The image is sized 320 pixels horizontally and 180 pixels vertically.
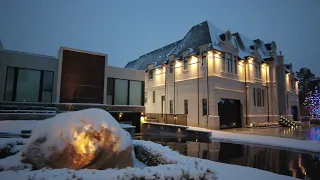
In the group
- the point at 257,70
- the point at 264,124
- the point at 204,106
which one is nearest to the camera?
the point at 204,106

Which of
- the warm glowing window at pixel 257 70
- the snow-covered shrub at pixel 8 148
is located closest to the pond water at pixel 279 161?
the snow-covered shrub at pixel 8 148

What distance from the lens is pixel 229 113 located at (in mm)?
26156

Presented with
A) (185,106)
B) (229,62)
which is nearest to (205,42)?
(229,62)

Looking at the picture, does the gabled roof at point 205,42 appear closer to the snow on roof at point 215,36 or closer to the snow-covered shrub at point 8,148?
the snow on roof at point 215,36

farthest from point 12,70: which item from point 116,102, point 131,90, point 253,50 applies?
point 253,50

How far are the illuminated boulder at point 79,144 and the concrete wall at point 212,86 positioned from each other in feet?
60.2

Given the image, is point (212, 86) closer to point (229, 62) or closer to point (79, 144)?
point (229, 62)

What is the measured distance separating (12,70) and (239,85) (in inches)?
1009

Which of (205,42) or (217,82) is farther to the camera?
(205,42)

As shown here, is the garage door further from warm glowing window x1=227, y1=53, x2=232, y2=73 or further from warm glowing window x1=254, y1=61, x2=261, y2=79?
warm glowing window x1=254, y1=61, x2=261, y2=79

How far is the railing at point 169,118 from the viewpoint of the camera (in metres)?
22.3

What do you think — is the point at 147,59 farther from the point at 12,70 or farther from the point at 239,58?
the point at 12,70

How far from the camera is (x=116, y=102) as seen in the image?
2194 cm

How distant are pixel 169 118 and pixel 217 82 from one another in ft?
23.8
